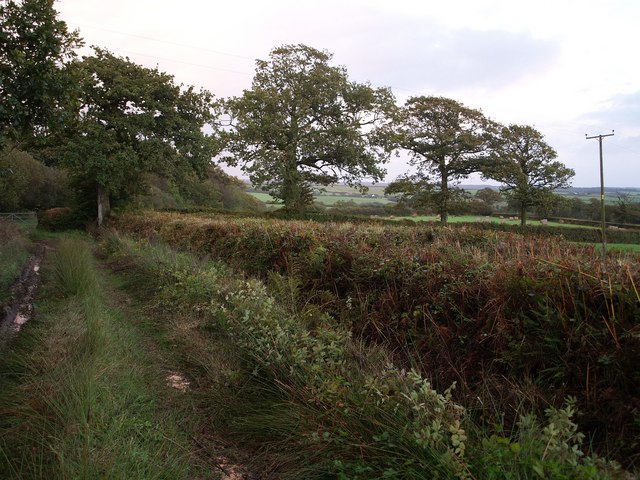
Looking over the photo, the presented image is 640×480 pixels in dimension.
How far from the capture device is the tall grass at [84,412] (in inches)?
106

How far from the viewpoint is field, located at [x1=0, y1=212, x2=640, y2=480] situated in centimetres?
270

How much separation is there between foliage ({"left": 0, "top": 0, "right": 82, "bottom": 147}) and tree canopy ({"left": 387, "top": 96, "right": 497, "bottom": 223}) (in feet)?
119

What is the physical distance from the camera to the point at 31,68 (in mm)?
10125

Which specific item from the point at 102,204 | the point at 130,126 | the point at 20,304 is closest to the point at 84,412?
the point at 20,304

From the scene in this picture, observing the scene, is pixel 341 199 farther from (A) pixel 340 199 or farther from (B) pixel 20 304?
(B) pixel 20 304

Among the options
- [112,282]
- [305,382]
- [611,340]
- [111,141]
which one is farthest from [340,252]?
[111,141]

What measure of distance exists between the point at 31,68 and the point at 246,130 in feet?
79.4

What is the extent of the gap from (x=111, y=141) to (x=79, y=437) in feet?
87.8

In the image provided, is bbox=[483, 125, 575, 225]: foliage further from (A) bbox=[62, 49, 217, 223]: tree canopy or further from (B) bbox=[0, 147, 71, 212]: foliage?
(B) bbox=[0, 147, 71, 212]: foliage

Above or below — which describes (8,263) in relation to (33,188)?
below

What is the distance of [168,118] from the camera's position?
28125 millimetres

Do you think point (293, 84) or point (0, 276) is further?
point (293, 84)

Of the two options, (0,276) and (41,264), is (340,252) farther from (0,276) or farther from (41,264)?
(41,264)

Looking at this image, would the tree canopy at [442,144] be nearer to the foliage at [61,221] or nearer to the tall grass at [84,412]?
the foliage at [61,221]
